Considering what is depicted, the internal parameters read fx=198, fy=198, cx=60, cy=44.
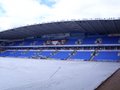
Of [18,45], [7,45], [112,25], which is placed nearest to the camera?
[112,25]

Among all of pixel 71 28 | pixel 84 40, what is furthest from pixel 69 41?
pixel 71 28

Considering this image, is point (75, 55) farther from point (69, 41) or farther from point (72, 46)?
point (69, 41)

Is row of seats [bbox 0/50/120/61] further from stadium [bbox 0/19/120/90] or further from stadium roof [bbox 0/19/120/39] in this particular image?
stadium roof [bbox 0/19/120/39]

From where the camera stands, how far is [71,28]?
46188 millimetres

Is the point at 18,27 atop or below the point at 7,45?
atop

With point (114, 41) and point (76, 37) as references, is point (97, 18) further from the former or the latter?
point (76, 37)

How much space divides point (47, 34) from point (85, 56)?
17.0 meters

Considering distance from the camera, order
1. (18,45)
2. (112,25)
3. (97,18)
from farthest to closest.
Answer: (18,45)
(112,25)
(97,18)

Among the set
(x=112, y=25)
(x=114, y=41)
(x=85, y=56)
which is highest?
(x=112, y=25)

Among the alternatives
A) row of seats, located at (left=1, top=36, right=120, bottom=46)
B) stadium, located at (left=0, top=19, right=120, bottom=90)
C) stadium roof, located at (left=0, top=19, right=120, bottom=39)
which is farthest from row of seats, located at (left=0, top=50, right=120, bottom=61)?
stadium roof, located at (left=0, top=19, right=120, bottom=39)

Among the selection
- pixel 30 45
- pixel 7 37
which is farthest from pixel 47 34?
pixel 7 37

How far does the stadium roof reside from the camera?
39906 mm

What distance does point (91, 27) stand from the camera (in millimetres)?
43719

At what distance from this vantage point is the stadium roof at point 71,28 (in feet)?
131
